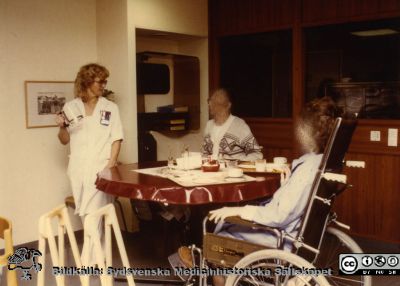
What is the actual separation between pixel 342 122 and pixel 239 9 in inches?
123

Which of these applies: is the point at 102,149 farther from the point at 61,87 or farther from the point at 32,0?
the point at 32,0

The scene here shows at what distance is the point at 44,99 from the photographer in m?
4.04

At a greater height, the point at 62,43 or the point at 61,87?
the point at 62,43

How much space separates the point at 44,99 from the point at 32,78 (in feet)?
0.68

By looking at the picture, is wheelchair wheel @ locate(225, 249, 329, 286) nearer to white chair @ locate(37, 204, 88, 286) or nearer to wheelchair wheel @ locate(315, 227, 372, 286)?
wheelchair wheel @ locate(315, 227, 372, 286)

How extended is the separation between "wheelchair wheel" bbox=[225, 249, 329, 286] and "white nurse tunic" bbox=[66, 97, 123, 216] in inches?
64.4

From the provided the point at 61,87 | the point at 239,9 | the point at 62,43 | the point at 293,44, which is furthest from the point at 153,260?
the point at 239,9

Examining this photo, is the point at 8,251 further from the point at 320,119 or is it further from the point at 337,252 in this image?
the point at 337,252

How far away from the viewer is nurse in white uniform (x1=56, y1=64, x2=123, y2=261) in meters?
3.48

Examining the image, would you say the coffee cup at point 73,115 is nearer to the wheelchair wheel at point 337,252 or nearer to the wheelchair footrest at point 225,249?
the wheelchair footrest at point 225,249

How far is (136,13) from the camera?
4.22 m

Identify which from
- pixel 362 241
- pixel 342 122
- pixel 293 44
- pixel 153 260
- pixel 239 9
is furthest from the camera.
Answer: pixel 239 9

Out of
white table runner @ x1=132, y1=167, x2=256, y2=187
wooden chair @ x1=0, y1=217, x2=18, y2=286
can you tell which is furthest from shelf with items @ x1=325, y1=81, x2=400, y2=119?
wooden chair @ x1=0, y1=217, x2=18, y2=286

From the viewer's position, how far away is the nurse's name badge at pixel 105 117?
3521 mm
